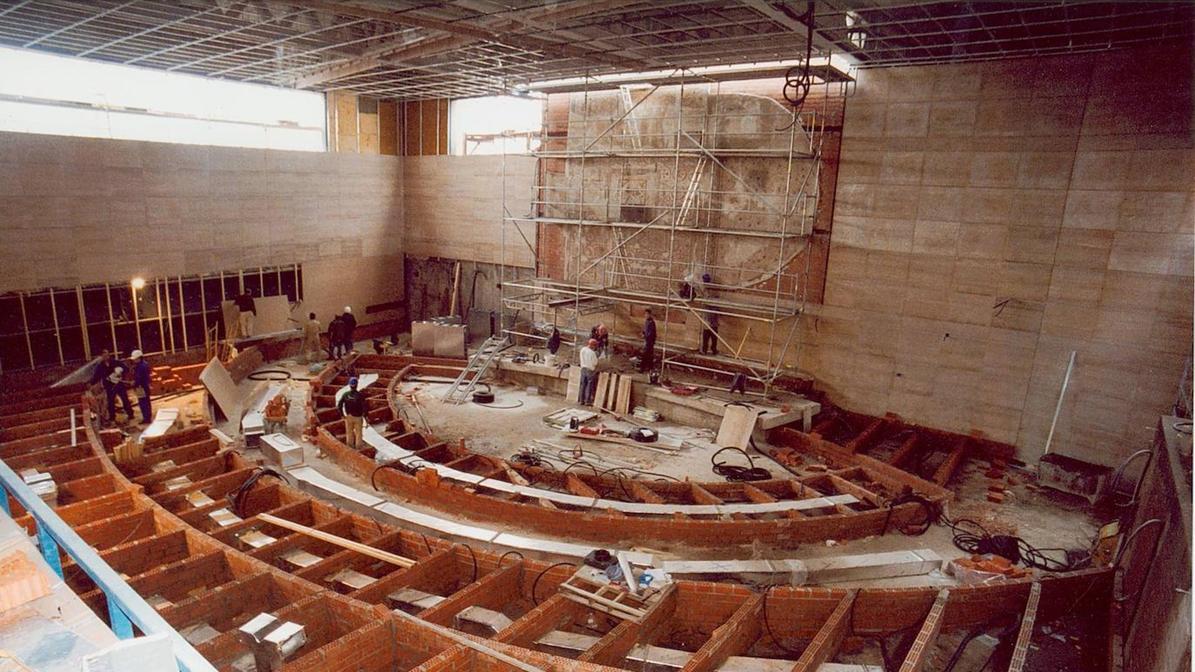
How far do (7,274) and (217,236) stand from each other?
436 cm

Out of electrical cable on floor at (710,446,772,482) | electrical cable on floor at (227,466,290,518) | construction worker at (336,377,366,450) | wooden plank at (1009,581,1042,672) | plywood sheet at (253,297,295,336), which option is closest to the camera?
wooden plank at (1009,581,1042,672)

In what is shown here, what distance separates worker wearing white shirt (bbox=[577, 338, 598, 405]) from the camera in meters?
14.5

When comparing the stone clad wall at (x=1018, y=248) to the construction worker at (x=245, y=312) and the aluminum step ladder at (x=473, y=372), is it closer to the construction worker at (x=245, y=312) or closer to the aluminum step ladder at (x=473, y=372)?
the aluminum step ladder at (x=473, y=372)

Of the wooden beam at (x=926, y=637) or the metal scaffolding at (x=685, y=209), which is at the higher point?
the metal scaffolding at (x=685, y=209)

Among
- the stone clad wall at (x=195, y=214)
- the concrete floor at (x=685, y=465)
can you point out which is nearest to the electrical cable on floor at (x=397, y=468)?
the concrete floor at (x=685, y=465)

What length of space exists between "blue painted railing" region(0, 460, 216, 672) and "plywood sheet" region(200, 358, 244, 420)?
10.3 m

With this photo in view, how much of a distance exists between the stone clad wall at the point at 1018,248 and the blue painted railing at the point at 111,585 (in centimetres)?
1371

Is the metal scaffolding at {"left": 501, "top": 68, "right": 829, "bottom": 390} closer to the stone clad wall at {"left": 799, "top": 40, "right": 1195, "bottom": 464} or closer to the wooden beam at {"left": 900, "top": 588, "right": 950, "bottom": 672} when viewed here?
the stone clad wall at {"left": 799, "top": 40, "right": 1195, "bottom": 464}

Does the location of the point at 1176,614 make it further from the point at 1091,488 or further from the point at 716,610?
the point at 1091,488

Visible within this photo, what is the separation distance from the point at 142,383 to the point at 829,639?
512 inches

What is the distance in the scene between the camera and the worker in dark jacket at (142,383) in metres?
12.5

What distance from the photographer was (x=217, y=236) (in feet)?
56.0

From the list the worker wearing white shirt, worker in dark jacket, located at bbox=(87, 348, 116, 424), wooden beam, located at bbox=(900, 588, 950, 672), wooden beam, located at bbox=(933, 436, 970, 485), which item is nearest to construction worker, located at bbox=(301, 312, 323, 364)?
worker in dark jacket, located at bbox=(87, 348, 116, 424)

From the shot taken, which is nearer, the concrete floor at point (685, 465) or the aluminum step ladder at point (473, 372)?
the concrete floor at point (685, 465)
